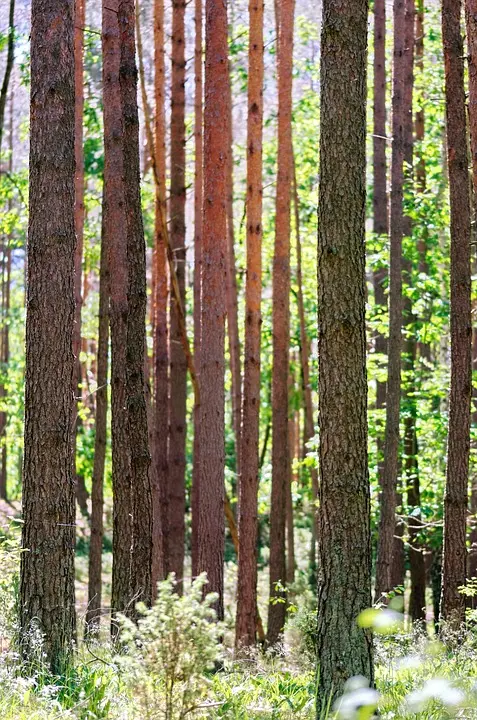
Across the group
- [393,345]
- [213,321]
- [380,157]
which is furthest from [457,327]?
[380,157]

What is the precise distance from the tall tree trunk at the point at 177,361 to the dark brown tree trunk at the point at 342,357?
9.20 m

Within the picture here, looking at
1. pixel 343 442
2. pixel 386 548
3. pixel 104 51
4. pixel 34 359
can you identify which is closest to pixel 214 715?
pixel 343 442

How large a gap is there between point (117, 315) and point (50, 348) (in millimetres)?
3984

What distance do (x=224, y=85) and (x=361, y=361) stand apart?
21.7ft

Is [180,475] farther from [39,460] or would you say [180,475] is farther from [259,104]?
[39,460]

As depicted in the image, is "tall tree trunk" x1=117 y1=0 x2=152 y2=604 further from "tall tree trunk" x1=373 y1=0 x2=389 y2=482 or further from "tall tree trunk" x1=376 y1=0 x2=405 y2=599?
"tall tree trunk" x1=373 y1=0 x2=389 y2=482

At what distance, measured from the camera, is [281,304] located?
1435cm

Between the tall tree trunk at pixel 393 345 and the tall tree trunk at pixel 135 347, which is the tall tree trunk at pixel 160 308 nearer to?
the tall tree trunk at pixel 393 345

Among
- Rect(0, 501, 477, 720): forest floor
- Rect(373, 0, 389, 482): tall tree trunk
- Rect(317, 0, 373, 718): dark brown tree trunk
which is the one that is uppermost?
Rect(373, 0, 389, 482): tall tree trunk

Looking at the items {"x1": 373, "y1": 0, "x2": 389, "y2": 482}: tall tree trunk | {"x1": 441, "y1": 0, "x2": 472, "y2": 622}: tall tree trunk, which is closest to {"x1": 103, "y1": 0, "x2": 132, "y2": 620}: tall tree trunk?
{"x1": 441, "y1": 0, "x2": 472, "y2": 622}: tall tree trunk

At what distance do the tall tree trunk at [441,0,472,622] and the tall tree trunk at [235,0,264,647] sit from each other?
140 inches

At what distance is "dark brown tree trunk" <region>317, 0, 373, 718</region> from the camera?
5453 mm

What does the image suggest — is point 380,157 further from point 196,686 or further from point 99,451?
point 196,686

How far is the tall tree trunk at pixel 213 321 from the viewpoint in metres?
11.1
